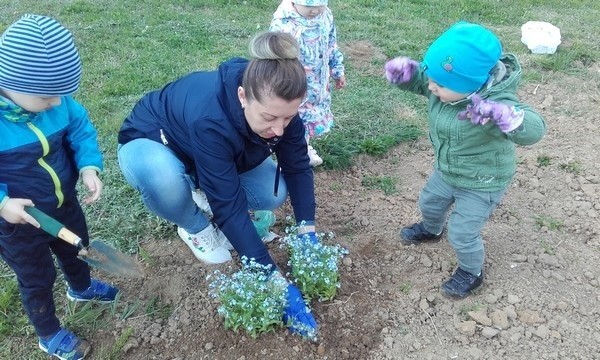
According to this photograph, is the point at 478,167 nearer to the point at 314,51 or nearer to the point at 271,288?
the point at 271,288

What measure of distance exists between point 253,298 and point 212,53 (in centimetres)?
380

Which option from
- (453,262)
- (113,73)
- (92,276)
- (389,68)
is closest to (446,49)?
(389,68)

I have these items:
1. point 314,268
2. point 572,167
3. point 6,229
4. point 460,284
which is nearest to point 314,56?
point 314,268

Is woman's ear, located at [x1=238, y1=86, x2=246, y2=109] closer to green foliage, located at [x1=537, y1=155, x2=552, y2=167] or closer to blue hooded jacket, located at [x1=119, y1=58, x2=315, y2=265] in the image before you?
blue hooded jacket, located at [x1=119, y1=58, x2=315, y2=265]

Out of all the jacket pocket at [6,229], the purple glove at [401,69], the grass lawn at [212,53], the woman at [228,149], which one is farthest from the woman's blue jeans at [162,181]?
the purple glove at [401,69]

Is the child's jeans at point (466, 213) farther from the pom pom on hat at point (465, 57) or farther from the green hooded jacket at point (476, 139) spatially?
the pom pom on hat at point (465, 57)

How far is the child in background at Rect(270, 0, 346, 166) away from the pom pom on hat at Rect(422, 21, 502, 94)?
1.37 meters

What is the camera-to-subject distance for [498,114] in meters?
2.29

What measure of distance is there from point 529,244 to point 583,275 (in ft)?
1.10

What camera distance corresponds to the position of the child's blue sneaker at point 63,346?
8.52 ft

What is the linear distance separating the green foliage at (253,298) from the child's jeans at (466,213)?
37.4 inches

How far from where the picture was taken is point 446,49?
2.43m

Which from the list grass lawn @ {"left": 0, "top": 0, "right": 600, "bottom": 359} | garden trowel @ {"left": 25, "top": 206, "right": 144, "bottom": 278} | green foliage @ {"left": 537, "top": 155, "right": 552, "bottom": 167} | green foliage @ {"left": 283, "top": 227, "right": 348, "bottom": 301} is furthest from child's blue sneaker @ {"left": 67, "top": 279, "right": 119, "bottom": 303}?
green foliage @ {"left": 537, "top": 155, "right": 552, "bottom": 167}

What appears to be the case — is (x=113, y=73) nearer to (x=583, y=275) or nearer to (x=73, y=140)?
(x=73, y=140)
